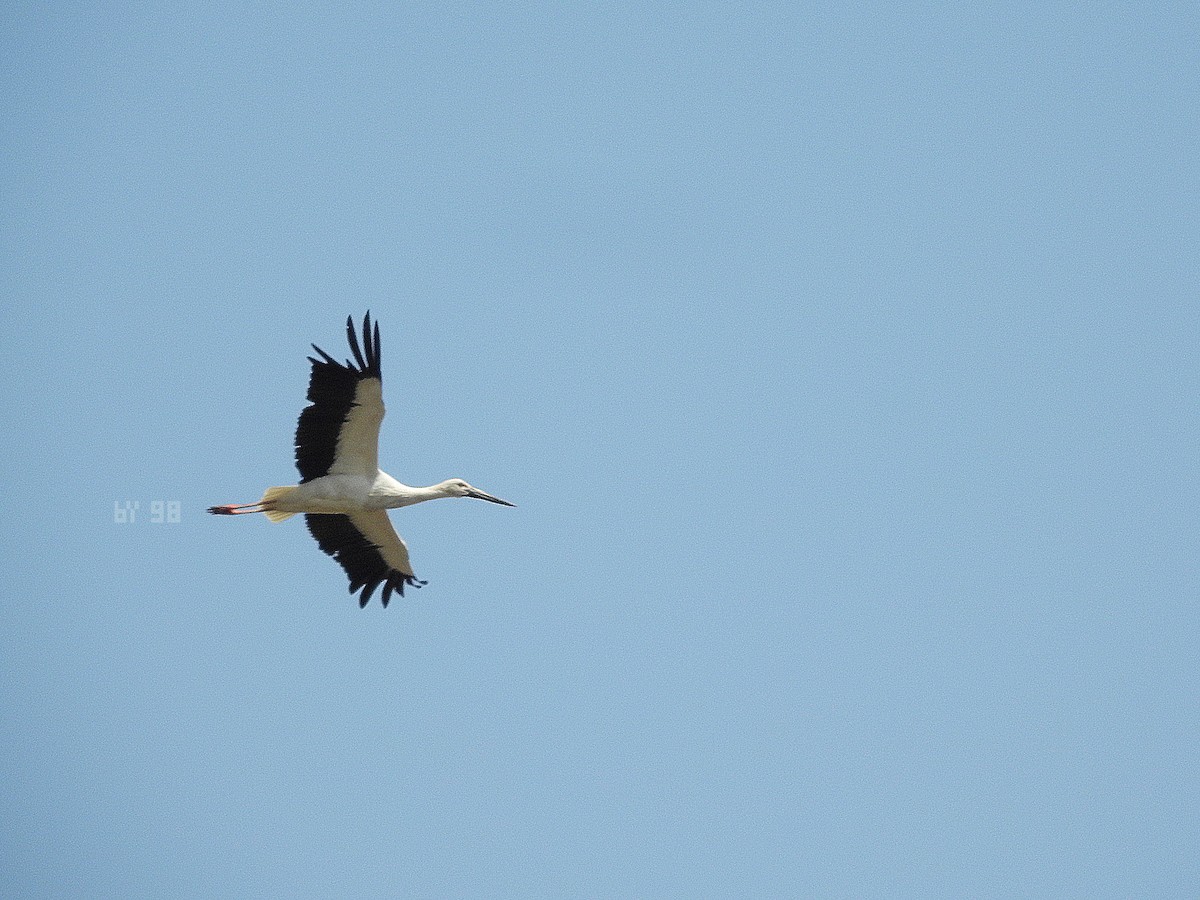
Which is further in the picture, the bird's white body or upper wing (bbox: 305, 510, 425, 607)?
upper wing (bbox: 305, 510, 425, 607)

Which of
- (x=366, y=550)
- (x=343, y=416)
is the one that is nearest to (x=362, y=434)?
(x=343, y=416)

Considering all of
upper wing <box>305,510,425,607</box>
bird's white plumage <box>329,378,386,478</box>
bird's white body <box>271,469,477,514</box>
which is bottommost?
upper wing <box>305,510,425,607</box>

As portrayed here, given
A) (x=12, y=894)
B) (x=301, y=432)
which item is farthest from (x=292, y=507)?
(x=12, y=894)

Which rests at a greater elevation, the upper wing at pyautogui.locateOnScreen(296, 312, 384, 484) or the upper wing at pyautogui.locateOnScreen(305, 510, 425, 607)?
the upper wing at pyautogui.locateOnScreen(296, 312, 384, 484)

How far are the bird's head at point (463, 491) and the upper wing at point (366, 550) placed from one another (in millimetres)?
800

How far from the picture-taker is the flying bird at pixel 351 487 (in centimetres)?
1988

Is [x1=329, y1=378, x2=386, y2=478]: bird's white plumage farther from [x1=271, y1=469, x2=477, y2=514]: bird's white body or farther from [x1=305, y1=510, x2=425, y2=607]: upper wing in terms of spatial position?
[x1=305, y1=510, x2=425, y2=607]: upper wing

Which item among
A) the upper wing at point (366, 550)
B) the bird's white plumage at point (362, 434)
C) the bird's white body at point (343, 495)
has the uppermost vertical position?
the bird's white plumage at point (362, 434)

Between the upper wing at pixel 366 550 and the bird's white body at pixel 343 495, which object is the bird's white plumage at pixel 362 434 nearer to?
the bird's white body at pixel 343 495

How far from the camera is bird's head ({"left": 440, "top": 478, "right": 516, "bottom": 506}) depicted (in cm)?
2186

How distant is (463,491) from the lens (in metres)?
21.9

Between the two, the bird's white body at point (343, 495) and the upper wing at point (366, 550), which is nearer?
the bird's white body at point (343, 495)

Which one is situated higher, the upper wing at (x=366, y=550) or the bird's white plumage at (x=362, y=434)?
the bird's white plumage at (x=362, y=434)

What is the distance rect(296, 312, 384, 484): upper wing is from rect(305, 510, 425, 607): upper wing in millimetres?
1255
